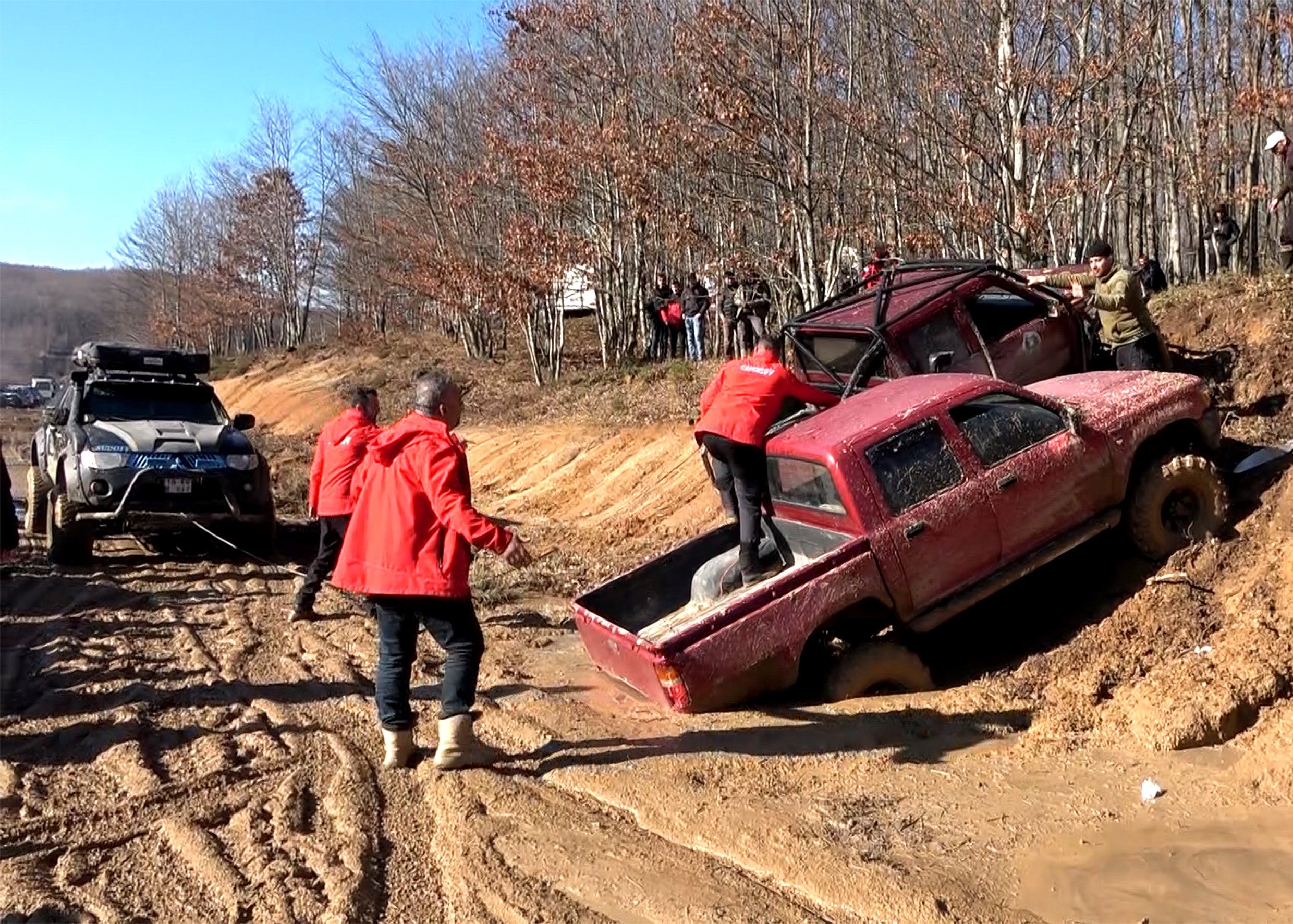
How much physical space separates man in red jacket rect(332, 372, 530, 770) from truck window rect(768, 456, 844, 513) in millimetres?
2254

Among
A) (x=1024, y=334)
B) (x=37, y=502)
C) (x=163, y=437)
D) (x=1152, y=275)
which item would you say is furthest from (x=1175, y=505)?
(x=37, y=502)

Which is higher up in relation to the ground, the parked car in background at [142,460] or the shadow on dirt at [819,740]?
the parked car in background at [142,460]

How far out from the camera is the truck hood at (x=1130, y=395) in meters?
7.02

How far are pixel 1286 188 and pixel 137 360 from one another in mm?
12585

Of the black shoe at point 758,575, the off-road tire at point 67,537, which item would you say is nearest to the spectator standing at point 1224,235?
the black shoe at point 758,575

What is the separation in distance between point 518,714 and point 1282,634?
4.29m

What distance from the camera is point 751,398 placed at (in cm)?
670

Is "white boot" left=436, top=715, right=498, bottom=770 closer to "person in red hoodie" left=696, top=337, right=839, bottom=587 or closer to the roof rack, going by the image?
"person in red hoodie" left=696, top=337, right=839, bottom=587

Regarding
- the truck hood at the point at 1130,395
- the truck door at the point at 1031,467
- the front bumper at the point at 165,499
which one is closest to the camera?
the truck door at the point at 1031,467

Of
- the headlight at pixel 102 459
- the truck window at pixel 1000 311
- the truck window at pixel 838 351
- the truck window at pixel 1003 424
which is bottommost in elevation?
the headlight at pixel 102 459

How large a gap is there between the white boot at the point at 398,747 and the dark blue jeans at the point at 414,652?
3 centimetres

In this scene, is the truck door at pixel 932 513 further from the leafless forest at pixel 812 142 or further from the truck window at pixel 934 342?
the leafless forest at pixel 812 142

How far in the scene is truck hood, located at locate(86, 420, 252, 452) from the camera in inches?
427

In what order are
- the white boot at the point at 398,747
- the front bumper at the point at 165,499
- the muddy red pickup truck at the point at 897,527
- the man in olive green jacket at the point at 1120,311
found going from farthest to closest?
the front bumper at the point at 165,499 → the man in olive green jacket at the point at 1120,311 → the muddy red pickup truck at the point at 897,527 → the white boot at the point at 398,747
